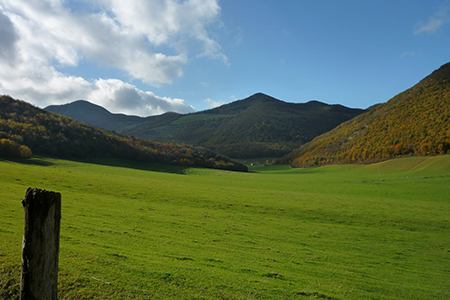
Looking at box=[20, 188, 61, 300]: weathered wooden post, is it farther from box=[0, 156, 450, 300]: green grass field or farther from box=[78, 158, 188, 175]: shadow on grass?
box=[78, 158, 188, 175]: shadow on grass

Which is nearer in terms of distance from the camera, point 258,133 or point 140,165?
point 140,165

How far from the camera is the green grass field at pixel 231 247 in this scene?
6512 mm

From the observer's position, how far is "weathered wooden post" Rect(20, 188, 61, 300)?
121 inches

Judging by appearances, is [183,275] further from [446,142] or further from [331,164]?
[331,164]

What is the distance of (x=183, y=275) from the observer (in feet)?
23.0

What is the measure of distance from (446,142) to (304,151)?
168ft

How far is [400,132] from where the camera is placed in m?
63.8

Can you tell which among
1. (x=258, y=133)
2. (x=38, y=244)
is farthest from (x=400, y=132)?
(x=258, y=133)

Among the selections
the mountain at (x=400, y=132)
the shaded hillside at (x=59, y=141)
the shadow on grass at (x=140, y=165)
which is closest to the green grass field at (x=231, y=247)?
the shaded hillside at (x=59, y=141)

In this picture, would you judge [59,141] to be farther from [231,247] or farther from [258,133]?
[258,133]

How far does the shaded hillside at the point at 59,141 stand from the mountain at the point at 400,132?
139 feet

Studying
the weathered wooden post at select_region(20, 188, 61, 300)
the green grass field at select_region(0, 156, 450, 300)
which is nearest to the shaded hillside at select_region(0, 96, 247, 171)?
the green grass field at select_region(0, 156, 450, 300)

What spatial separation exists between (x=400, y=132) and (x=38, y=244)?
7562 cm

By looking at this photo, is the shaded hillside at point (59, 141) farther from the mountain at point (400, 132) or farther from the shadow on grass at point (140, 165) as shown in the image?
the mountain at point (400, 132)
